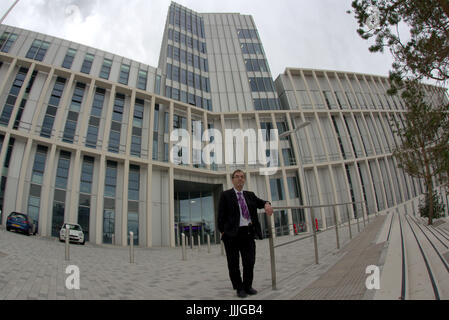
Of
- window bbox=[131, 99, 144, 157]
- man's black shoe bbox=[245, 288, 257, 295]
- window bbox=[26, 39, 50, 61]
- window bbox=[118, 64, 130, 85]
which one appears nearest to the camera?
man's black shoe bbox=[245, 288, 257, 295]

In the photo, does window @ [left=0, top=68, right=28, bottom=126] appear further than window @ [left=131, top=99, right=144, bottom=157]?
No

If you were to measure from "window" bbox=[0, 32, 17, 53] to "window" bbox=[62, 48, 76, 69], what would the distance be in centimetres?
437

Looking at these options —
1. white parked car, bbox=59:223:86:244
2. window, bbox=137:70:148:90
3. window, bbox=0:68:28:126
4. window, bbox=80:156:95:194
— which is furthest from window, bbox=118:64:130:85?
white parked car, bbox=59:223:86:244

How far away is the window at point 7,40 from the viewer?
20375mm

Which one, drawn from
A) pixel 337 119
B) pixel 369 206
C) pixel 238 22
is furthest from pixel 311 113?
pixel 238 22

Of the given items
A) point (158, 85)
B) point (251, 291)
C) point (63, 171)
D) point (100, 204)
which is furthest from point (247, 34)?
point (251, 291)

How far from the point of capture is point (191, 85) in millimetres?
26703

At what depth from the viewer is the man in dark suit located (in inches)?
128

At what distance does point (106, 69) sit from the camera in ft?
75.7

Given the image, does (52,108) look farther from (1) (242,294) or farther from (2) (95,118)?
(1) (242,294)

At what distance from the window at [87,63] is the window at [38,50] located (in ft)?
10.7

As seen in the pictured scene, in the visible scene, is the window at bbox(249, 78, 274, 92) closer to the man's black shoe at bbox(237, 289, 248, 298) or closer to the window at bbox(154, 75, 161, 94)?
the window at bbox(154, 75, 161, 94)

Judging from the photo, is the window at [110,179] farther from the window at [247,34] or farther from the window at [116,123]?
the window at [247,34]
